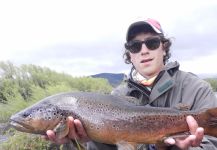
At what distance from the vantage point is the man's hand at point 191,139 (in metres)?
4.49

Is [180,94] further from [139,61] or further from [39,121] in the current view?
[39,121]

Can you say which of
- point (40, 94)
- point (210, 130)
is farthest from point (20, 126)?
point (40, 94)

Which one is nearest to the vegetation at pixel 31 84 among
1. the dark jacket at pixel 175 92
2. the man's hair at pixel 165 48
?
the man's hair at pixel 165 48

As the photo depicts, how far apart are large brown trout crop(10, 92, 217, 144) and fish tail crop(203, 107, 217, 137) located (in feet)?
0.05

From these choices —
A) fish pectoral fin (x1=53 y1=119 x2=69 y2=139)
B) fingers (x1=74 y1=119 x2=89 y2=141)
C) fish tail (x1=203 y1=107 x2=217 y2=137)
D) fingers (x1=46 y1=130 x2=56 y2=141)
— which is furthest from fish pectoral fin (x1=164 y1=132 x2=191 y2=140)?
fingers (x1=46 y1=130 x2=56 y2=141)

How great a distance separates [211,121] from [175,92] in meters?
0.89

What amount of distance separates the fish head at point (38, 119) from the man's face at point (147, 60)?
121 centimetres

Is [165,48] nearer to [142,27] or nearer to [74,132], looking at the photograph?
[142,27]

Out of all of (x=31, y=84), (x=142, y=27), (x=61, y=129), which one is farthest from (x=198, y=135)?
(x=31, y=84)

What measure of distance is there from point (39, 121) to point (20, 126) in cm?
22

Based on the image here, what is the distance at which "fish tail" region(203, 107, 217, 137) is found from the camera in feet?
14.6

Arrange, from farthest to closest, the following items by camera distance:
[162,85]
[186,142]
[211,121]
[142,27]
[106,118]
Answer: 1. [142,27]
2. [162,85]
3. [106,118]
4. [186,142]
5. [211,121]

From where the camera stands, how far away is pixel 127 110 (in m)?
4.80

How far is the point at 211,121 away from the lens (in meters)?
4.48
